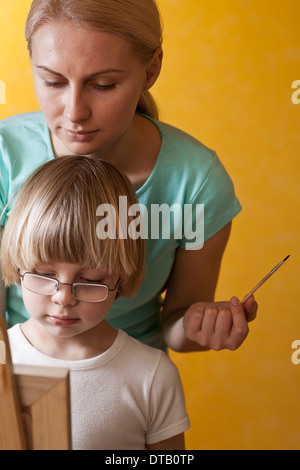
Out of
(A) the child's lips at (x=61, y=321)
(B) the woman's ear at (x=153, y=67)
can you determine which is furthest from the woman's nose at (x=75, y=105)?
(A) the child's lips at (x=61, y=321)

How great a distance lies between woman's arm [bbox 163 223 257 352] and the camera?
0.97 meters

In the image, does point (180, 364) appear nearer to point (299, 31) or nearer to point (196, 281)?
point (299, 31)

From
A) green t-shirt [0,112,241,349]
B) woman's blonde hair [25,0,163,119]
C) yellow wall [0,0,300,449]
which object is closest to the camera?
woman's blonde hair [25,0,163,119]

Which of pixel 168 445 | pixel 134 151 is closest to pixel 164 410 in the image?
pixel 168 445

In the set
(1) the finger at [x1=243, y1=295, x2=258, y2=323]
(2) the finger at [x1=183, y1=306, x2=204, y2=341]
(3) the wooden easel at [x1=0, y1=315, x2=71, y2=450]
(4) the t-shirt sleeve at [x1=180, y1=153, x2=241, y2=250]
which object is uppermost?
(4) the t-shirt sleeve at [x1=180, y1=153, x2=241, y2=250]

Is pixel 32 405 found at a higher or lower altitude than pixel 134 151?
lower

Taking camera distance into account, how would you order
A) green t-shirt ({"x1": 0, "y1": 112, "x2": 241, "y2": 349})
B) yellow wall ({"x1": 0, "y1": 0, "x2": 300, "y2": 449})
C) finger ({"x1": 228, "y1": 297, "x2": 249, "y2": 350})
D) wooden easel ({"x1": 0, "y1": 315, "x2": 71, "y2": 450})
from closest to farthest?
wooden easel ({"x1": 0, "y1": 315, "x2": 71, "y2": 450})
finger ({"x1": 228, "y1": 297, "x2": 249, "y2": 350})
green t-shirt ({"x1": 0, "y1": 112, "x2": 241, "y2": 349})
yellow wall ({"x1": 0, "y1": 0, "x2": 300, "y2": 449})

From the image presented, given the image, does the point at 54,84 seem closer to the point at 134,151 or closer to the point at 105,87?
the point at 105,87

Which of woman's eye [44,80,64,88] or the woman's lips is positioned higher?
woman's eye [44,80,64,88]

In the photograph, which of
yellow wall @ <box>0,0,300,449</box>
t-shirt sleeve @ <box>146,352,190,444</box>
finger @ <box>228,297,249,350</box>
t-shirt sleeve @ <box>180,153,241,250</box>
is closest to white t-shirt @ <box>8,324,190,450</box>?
t-shirt sleeve @ <box>146,352,190,444</box>

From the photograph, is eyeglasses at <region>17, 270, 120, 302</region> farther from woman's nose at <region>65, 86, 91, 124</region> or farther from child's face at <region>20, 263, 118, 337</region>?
woman's nose at <region>65, 86, 91, 124</region>

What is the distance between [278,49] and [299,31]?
0.28ft

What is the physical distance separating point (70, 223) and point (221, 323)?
0.83ft

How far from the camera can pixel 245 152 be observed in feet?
7.41
